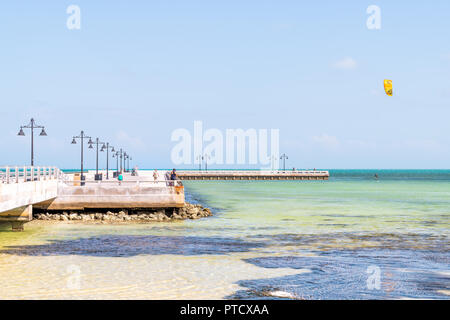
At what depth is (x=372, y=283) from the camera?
17.0 m

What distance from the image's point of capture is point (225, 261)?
21.0 metres

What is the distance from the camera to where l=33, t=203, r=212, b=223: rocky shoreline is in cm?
3634

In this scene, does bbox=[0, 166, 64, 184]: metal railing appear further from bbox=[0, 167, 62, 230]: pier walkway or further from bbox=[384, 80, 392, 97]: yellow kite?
bbox=[384, 80, 392, 97]: yellow kite

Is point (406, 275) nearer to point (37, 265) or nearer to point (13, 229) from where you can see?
point (37, 265)

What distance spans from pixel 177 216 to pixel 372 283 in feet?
72.2

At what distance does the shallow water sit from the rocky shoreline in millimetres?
2008

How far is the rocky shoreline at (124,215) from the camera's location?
36.3 m

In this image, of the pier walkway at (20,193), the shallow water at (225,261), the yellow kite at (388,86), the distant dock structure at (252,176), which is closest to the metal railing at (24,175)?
the pier walkway at (20,193)

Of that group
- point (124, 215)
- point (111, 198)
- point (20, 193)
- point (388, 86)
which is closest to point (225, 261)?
point (20, 193)

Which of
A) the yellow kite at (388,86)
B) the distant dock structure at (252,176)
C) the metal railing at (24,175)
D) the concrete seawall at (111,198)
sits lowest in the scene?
the distant dock structure at (252,176)

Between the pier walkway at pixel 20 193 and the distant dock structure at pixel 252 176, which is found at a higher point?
the pier walkway at pixel 20 193

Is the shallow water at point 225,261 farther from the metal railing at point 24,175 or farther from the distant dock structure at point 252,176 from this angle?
the distant dock structure at point 252,176

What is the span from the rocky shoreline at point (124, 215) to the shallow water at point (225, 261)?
2008 millimetres
